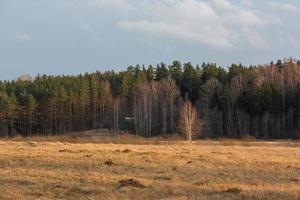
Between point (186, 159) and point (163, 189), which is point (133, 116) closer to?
point (186, 159)

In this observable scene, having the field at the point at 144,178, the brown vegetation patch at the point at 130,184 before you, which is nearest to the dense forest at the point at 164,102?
the field at the point at 144,178

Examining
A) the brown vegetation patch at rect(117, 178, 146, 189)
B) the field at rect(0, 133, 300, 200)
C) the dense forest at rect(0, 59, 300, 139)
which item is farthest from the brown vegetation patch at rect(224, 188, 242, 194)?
the dense forest at rect(0, 59, 300, 139)

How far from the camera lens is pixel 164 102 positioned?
124 m

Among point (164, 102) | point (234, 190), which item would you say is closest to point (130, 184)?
point (234, 190)

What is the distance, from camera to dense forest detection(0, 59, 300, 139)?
4338 inches

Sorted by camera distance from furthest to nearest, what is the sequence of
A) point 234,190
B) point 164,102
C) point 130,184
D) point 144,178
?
1. point 164,102
2. point 144,178
3. point 130,184
4. point 234,190

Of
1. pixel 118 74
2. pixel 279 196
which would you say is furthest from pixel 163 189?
pixel 118 74

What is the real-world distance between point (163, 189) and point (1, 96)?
359 ft

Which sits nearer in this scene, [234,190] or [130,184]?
[234,190]

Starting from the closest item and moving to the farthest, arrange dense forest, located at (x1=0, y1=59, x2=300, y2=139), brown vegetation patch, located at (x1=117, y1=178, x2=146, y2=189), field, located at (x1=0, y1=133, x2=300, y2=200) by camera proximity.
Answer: field, located at (x1=0, y1=133, x2=300, y2=200)
brown vegetation patch, located at (x1=117, y1=178, x2=146, y2=189)
dense forest, located at (x1=0, y1=59, x2=300, y2=139)

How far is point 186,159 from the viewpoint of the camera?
115ft

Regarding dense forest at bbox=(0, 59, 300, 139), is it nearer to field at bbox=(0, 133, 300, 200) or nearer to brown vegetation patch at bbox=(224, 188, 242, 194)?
field at bbox=(0, 133, 300, 200)

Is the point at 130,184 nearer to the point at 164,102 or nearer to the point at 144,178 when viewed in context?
the point at 144,178

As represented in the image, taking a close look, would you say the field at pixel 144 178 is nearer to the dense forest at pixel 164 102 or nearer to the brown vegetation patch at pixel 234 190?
the brown vegetation patch at pixel 234 190
